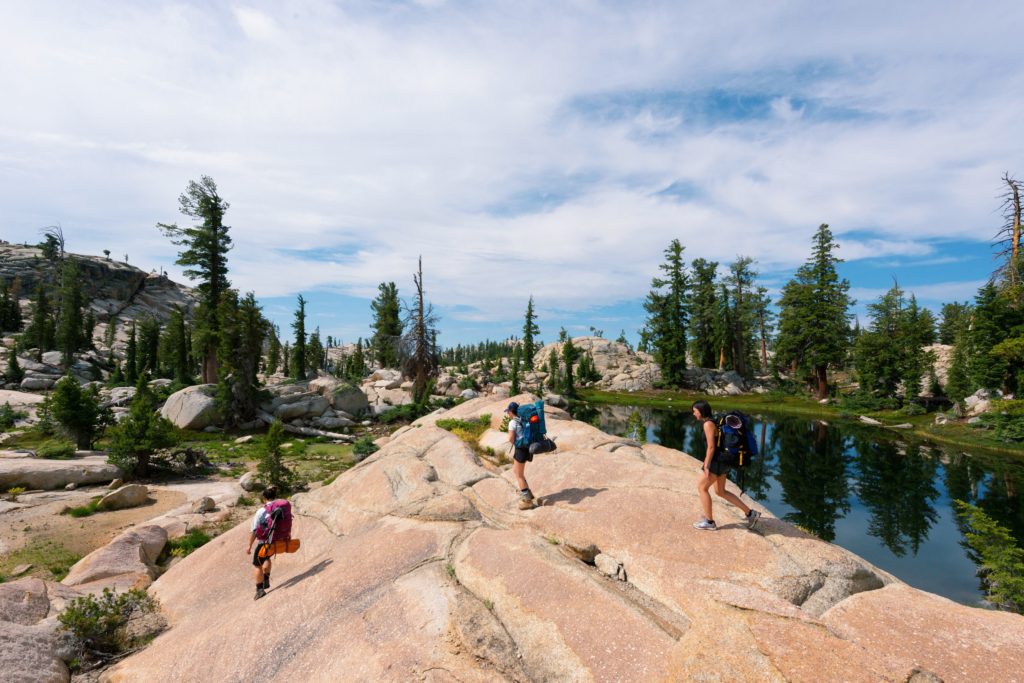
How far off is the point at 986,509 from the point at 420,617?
1132 inches

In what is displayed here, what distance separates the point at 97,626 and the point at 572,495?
29.8 ft

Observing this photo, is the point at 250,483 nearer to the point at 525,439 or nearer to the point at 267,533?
the point at 267,533

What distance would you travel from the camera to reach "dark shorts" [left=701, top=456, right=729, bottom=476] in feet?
25.5

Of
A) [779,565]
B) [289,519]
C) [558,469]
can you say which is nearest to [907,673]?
[779,565]

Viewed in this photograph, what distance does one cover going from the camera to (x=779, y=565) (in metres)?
6.80

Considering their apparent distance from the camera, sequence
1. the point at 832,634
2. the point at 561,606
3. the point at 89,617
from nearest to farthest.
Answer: the point at 832,634 → the point at 561,606 → the point at 89,617

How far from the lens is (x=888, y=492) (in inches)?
977

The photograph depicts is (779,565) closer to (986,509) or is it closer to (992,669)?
(992,669)

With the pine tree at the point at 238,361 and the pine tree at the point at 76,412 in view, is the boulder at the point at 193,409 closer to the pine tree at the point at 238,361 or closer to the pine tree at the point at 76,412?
the pine tree at the point at 238,361

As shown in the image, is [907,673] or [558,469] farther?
[558,469]

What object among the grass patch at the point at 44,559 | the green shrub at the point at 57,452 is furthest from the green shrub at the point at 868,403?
the green shrub at the point at 57,452

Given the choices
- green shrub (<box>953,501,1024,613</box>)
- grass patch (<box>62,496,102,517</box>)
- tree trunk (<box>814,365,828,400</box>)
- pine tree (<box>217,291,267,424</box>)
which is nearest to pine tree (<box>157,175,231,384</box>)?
pine tree (<box>217,291,267,424</box>)

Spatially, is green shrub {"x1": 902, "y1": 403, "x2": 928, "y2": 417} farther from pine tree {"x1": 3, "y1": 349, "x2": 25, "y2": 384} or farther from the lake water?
pine tree {"x1": 3, "y1": 349, "x2": 25, "y2": 384}

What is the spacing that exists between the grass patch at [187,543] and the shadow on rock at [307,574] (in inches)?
255
